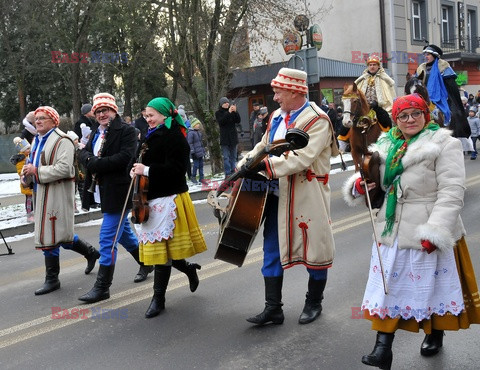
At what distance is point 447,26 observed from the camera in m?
30.7

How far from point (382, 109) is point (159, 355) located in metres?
5.86

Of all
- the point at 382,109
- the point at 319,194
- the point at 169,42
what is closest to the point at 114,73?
the point at 169,42

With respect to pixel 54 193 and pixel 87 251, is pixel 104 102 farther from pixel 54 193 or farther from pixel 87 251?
pixel 87 251

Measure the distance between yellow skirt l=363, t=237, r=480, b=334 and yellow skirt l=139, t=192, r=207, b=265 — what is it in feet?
6.44

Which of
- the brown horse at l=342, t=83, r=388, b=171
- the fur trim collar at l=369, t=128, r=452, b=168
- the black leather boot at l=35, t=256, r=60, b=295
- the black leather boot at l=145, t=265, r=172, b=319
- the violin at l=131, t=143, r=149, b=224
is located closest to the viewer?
the fur trim collar at l=369, t=128, r=452, b=168

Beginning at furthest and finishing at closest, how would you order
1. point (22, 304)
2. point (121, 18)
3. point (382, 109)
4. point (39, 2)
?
1. point (39, 2)
2. point (121, 18)
3. point (382, 109)
4. point (22, 304)

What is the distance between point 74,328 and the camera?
5145 millimetres

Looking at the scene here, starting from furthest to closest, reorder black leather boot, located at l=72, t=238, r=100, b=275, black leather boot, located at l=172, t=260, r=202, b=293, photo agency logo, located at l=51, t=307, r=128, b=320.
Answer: black leather boot, located at l=72, t=238, r=100, b=275, black leather boot, located at l=172, t=260, r=202, b=293, photo agency logo, located at l=51, t=307, r=128, b=320

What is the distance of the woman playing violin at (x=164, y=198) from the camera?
5152mm

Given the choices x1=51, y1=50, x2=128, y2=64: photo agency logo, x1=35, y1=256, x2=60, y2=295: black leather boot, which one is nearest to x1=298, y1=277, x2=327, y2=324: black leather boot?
x1=35, y1=256, x2=60, y2=295: black leather boot

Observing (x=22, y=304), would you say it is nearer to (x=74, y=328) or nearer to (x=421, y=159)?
(x=74, y=328)

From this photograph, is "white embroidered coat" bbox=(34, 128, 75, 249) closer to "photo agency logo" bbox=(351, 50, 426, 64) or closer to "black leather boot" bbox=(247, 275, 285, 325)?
"black leather boot" bbox=(247, 275, 285, 325)

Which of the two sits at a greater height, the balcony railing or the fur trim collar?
the balcony railing

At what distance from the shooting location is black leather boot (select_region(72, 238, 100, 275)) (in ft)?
21.7
